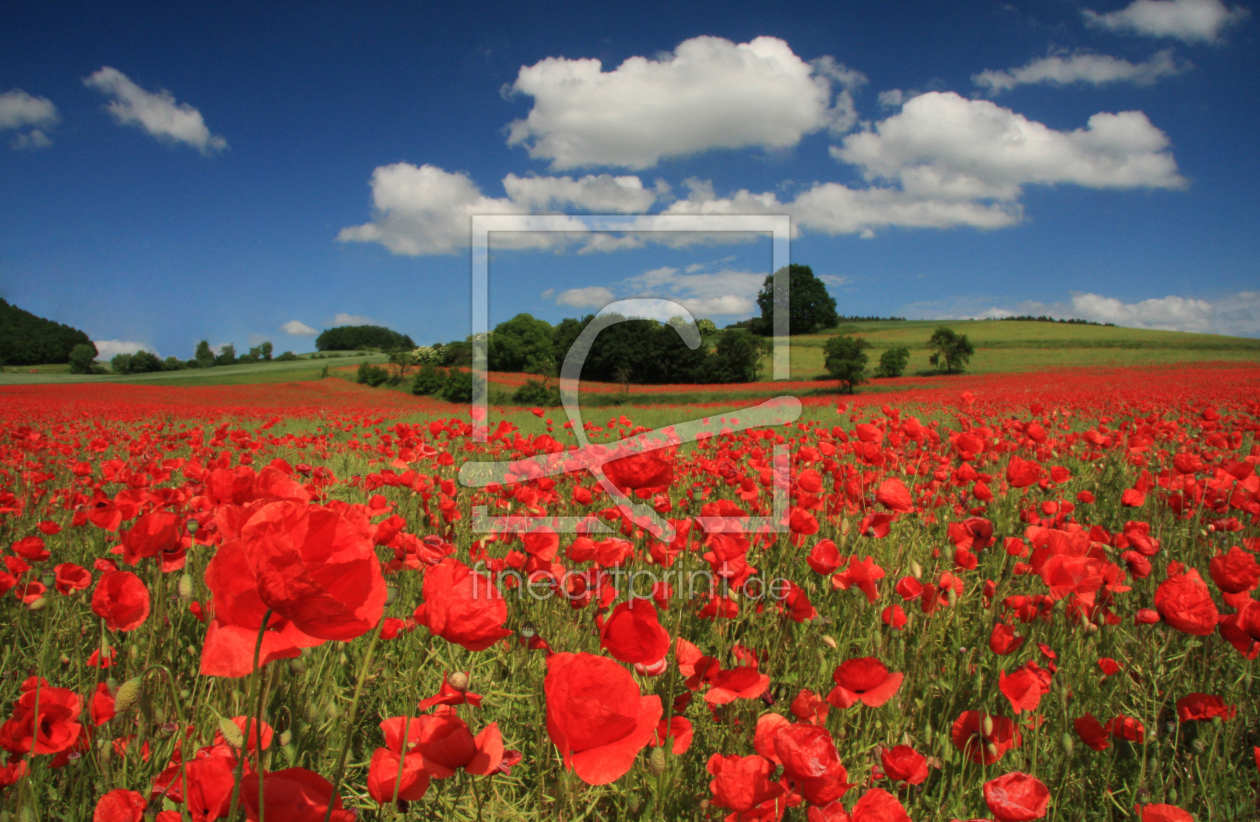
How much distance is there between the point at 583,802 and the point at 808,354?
4212cm

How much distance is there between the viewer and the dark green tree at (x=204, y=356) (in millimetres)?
38594

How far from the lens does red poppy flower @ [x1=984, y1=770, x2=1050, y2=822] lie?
90 cm

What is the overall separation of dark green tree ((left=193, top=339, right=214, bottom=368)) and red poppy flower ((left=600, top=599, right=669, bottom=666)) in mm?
46278

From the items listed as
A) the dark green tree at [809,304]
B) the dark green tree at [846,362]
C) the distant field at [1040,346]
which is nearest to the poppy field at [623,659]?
the dark green tree at [846,362]

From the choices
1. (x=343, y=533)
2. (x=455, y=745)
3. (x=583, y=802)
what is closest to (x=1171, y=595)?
(x=583, y=802)

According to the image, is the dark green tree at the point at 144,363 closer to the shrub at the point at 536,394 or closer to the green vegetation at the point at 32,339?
the green vegetation at the point at 32,339

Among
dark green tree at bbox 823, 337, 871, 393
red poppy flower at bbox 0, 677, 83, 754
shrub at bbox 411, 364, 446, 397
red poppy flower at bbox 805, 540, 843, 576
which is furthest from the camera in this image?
dark green tree at bbox 823, 337, 871, 393

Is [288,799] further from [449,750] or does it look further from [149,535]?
[149,535]

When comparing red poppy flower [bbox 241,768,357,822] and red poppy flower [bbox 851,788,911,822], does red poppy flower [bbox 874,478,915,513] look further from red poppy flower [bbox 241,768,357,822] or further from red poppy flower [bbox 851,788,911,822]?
red poppy flower [bbox 241,768,357,822]

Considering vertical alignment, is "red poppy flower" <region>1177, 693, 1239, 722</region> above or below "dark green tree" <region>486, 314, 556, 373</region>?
below

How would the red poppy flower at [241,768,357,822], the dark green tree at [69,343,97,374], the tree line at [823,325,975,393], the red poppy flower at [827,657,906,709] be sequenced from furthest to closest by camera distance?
the tree line at [823,325,975,393] < the dark green tree at [69,343,97,374] < the red poppy flower at [827,657,906,709] < the red poppy flower at [241,768,357,822]

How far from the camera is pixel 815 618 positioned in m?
2.11

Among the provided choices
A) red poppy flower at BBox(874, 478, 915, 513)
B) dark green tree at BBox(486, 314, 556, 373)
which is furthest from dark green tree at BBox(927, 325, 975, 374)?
red poppy flower at BBox(874, 478, 915, 513)

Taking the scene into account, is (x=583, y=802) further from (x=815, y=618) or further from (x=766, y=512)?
(x=766, y=512)
